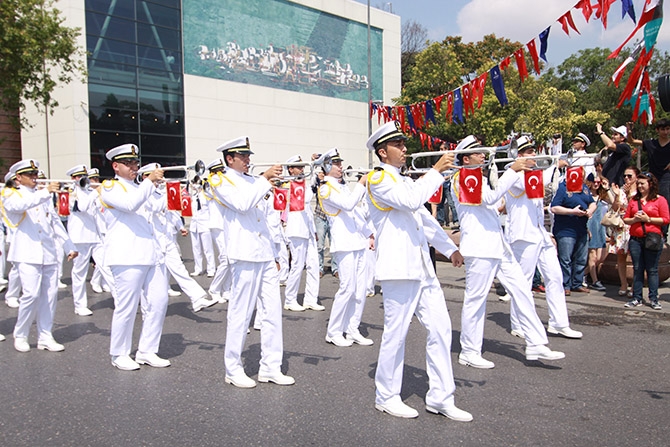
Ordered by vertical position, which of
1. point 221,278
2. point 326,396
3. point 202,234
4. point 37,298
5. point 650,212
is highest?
point 650,212

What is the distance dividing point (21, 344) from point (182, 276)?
1.96 m

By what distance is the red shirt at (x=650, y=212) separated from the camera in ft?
25.3

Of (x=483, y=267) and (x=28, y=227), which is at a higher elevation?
(x=28, y=227)

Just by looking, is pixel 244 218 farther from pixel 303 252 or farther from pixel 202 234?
pixel 202 234

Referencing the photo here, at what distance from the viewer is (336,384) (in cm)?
487

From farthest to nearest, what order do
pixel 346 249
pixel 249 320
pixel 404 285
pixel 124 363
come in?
pixel 346 249 < pixel 124 363 < pixel 249 320 < pixel 404 285

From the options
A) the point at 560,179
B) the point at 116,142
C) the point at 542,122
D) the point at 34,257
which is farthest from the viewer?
the point at 542,122

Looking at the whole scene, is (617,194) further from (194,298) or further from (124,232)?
(124,232)

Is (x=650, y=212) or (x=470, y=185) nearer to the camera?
(x=470, y=185)

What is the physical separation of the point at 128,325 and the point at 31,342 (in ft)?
6.21

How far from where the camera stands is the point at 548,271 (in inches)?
244

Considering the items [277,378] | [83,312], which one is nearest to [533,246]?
[277,378]

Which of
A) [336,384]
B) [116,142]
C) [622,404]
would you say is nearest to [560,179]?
[622,404]

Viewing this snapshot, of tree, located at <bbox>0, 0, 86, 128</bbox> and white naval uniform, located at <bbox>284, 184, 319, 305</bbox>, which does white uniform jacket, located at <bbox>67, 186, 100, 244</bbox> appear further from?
tree, located at <bbox>0, 0, 86, 128</bbox>
